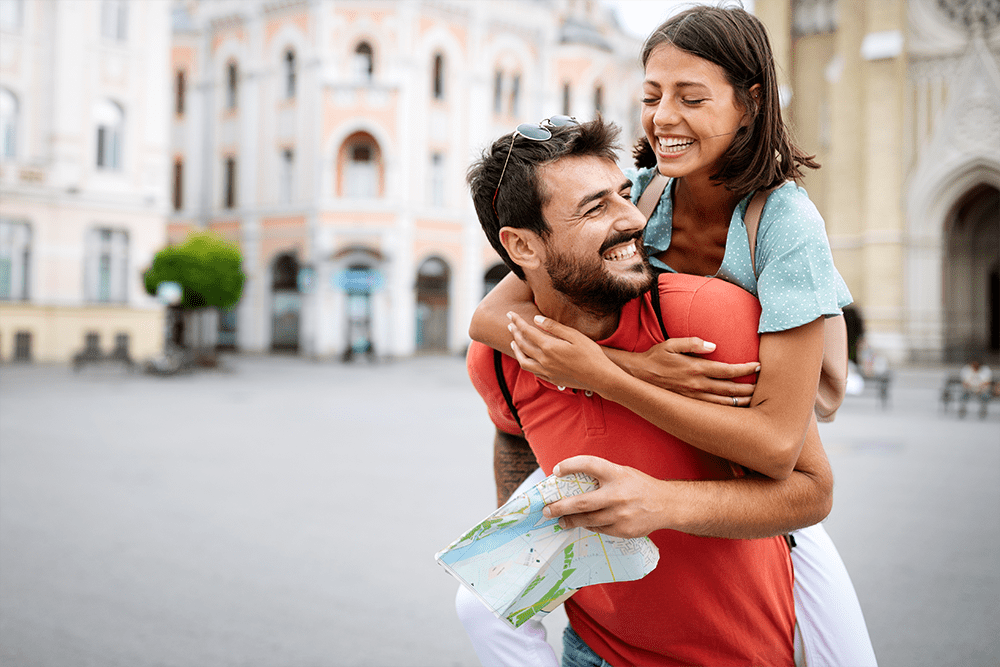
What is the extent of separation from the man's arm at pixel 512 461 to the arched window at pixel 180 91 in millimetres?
40496

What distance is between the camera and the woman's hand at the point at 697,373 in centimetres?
144

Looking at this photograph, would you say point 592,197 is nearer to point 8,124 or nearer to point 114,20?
point 8,124

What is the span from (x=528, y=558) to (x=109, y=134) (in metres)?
31.6

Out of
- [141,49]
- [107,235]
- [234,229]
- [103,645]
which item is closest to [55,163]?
[107,235]

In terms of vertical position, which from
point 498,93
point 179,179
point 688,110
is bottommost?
point 688,110

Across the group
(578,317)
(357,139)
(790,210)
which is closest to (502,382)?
(578,317)

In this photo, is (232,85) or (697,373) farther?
(232,85)

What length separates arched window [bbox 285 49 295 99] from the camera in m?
34.1

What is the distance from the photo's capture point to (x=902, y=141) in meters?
26.6

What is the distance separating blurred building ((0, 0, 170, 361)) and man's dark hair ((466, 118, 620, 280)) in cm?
2730

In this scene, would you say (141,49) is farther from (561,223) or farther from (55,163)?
(561,223)

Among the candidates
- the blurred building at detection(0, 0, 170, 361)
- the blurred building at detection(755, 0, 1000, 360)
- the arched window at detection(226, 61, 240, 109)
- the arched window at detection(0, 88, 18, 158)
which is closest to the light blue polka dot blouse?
the blurred building at detection(755, 0, 1000, 360)

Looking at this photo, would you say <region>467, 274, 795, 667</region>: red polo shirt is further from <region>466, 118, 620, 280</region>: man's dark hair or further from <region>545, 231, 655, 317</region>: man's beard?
<region>466, 118, 620, 280</region>: man's dark hair

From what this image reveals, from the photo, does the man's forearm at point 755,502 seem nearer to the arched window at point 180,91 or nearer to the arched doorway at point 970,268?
the arched doorway at point 970,268
